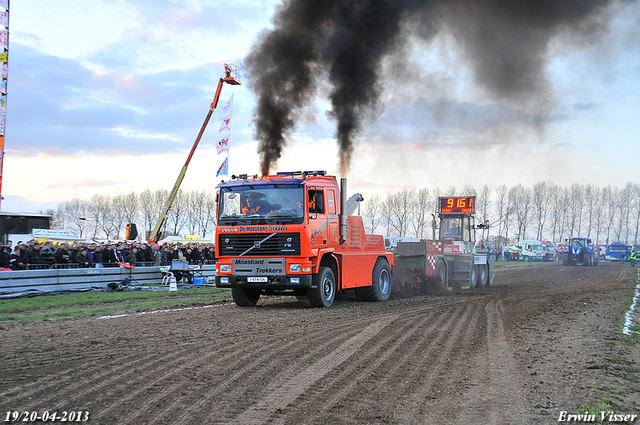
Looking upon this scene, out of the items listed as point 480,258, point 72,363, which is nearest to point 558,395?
point 72,363

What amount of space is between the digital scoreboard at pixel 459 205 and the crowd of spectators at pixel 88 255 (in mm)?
11456

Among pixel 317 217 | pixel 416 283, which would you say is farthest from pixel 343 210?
pixel 416 283

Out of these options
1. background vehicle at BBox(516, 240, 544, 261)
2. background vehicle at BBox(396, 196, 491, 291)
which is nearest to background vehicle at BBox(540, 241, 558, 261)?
background vehicle at BBox(516, 240, 544, 261)

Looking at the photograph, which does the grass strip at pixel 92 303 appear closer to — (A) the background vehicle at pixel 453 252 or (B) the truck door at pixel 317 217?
(B) the truck door at pixel 317 217

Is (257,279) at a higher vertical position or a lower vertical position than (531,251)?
higher

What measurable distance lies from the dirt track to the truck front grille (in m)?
1.78

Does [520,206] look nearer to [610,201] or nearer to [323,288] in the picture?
[610,201]

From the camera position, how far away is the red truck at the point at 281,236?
1177cm

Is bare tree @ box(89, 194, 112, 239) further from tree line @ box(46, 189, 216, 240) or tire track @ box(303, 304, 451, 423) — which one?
tire track @ box(303, 304, 451, 423)

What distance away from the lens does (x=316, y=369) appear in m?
6.23

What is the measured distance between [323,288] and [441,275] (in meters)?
8.00

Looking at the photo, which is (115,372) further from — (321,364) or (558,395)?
(558,395)

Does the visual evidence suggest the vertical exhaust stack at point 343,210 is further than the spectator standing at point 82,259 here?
No

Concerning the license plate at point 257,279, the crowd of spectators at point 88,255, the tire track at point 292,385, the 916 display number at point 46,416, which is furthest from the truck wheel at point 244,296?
the 916 display number at point 46,416
